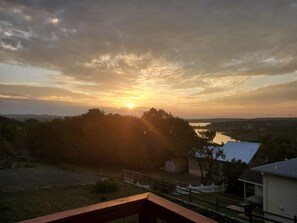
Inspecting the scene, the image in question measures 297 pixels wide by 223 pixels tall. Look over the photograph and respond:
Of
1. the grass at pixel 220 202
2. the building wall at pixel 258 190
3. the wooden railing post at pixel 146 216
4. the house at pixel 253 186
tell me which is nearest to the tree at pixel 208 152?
the grass at pixel 220 202

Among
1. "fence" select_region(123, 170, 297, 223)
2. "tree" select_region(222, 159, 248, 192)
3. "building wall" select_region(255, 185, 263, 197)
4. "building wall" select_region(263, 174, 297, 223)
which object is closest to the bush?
"fence" select_region(123, 170, 297, 223)

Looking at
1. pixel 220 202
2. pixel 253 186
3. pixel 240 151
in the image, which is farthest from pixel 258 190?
pixel 240 151

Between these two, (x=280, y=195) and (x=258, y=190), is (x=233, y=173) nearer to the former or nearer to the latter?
(x=258, y=190)

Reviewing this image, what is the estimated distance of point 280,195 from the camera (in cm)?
1395

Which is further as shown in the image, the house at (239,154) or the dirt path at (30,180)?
the house at (239,154)

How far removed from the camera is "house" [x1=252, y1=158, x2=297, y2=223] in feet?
44.1

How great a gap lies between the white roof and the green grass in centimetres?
1630

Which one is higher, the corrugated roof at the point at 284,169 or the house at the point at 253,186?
the corrugated roof at the point at 284,169

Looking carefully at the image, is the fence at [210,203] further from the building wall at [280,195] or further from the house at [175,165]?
the house at [175,165]

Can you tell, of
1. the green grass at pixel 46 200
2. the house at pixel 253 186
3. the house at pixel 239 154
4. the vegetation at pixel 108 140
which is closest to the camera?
the green grass at pixel 46 200

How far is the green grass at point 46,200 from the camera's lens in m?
11.0

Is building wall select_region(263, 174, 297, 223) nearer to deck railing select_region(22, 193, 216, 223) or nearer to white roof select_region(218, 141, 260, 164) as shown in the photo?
deck railing select_region(22, 193, 216, 223)

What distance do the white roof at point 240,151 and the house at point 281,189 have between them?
14144mm

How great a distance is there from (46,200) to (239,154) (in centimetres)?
2281
